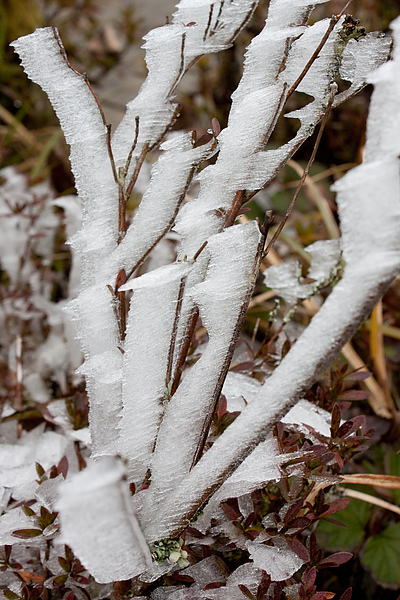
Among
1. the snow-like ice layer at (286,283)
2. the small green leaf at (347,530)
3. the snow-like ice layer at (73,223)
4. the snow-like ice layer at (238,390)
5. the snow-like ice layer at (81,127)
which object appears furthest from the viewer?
the snow-like ice layer at (73,223)

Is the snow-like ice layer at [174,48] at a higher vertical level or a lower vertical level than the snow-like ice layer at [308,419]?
higher

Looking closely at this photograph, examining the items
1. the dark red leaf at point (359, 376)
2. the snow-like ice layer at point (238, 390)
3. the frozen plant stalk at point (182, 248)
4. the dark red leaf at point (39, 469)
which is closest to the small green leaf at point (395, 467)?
the dark red leaf at point (359, 376)

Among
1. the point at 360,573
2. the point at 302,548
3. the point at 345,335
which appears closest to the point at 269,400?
the point at 345,335

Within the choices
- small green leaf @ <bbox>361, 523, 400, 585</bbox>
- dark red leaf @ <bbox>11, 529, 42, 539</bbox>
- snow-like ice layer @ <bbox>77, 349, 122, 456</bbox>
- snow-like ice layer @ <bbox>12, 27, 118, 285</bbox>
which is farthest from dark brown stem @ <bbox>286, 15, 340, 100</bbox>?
small green leaf @ <bbox>361, 523, 400, 585</bbox>

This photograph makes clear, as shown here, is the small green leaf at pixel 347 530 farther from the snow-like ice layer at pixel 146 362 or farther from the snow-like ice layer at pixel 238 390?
the snow-like ice layer at pixel 146 362

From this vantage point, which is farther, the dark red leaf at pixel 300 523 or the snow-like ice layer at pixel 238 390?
the snow-like ice layer at pixel 238 390

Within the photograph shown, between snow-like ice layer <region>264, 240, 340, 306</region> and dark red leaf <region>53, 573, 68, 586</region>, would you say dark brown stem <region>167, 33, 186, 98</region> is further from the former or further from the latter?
dark red leaf <region>53, 573, 68, 586</region>

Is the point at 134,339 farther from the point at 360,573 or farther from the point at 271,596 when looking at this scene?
the point at 360,573
